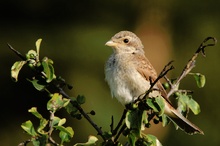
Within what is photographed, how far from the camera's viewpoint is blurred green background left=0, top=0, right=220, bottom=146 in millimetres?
9680

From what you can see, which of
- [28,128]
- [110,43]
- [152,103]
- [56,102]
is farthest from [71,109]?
[110,43]

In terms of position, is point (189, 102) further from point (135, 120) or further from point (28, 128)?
point (28, 128)

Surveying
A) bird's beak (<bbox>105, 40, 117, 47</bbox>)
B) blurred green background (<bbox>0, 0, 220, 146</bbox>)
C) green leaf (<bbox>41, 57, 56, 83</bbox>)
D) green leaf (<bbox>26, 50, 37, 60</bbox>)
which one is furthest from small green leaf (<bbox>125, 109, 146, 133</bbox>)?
blurred green background (<bbox>0, 0, 220, 146</bbox>)

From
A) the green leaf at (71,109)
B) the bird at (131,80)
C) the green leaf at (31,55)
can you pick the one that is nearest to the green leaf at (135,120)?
the green leaf at (71,109)

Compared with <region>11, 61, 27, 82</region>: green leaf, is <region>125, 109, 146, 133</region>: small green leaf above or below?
below

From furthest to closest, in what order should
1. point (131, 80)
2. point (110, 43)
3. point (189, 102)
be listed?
point (110, 43) → point (131, 80) → point (189, 102)

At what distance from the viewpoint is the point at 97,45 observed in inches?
406

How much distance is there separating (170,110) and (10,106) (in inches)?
271

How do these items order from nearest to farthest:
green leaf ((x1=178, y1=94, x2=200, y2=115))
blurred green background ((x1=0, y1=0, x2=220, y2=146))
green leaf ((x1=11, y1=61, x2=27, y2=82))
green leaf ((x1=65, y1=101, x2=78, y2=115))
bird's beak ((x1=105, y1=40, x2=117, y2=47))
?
green leaf ((x1=11, y1=61, x2=27, y2=82)), green leaf ((x1=65, y1=101, x2=78, y2=115)), green leaf ((x1=178, y1=94, x2=200, y2=115)), bird's beak ((x1=105, y1=40, x2=117, y2=47)), blurred green background ((x1=0, y1=0, x2=220, y2=146))

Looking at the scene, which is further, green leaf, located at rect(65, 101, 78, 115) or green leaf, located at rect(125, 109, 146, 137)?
green leaf, located at rect(65, 101, 78, 115)

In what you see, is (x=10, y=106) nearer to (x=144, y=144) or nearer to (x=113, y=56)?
(x=113, y=56)

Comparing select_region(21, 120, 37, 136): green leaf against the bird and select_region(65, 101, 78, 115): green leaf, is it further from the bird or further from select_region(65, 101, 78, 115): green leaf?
the bird

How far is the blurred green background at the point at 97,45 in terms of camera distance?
968 centimetres

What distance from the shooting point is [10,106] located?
1141cm
